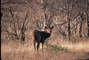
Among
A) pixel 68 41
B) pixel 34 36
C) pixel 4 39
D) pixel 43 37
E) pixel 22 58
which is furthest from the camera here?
pixel 4 39

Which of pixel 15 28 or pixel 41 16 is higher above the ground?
pixel 41 16

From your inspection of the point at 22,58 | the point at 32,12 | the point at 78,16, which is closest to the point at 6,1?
the point at 32,12

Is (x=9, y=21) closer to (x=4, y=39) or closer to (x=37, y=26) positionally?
(x=4, y=39)

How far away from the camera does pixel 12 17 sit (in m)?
19.6

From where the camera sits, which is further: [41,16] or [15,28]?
[41,16]

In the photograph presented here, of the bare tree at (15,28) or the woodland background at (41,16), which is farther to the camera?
the bare tree at (15,28)

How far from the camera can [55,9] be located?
23.4m

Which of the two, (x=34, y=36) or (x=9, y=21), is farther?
(x=9, y=21)

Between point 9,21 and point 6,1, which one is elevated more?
point 6,1

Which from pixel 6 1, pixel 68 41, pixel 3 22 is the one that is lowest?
pixel 68 41

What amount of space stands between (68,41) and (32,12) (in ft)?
16.2


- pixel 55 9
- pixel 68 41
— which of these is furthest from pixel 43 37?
pixel 55 9

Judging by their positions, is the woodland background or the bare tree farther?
the bare tree

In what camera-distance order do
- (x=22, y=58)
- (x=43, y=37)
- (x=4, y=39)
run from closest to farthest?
(x=22, y=58)
(x=43, y=37)
(x=4, y=39)
